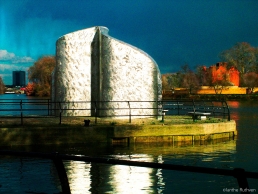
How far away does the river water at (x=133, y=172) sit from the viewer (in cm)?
1369

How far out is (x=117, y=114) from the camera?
28719 mm

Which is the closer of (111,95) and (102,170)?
(102,170)

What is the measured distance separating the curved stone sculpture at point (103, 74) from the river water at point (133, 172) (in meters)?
5.24

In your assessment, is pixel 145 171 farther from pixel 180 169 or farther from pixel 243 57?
pixel 243 57

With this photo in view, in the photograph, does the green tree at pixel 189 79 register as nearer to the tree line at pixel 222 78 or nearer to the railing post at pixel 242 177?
the tree line at pixel 222 78

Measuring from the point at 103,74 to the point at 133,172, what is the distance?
43.9ft

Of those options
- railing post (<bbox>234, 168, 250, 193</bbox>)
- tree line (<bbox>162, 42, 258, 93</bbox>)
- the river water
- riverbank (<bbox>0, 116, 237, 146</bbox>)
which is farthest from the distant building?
railing post (<bbox>234, 168, 250, 193</bbox>)

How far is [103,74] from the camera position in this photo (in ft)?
95.1

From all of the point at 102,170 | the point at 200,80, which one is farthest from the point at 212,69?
the point at 102,170

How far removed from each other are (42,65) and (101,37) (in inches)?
3814

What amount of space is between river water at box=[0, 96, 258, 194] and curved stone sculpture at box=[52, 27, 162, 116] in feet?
17.2

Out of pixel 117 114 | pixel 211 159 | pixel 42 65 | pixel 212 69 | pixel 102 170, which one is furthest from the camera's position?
pixel 212 69

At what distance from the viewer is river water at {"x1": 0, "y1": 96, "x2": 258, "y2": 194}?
539 inches

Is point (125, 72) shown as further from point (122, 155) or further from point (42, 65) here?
point (42, 65)
